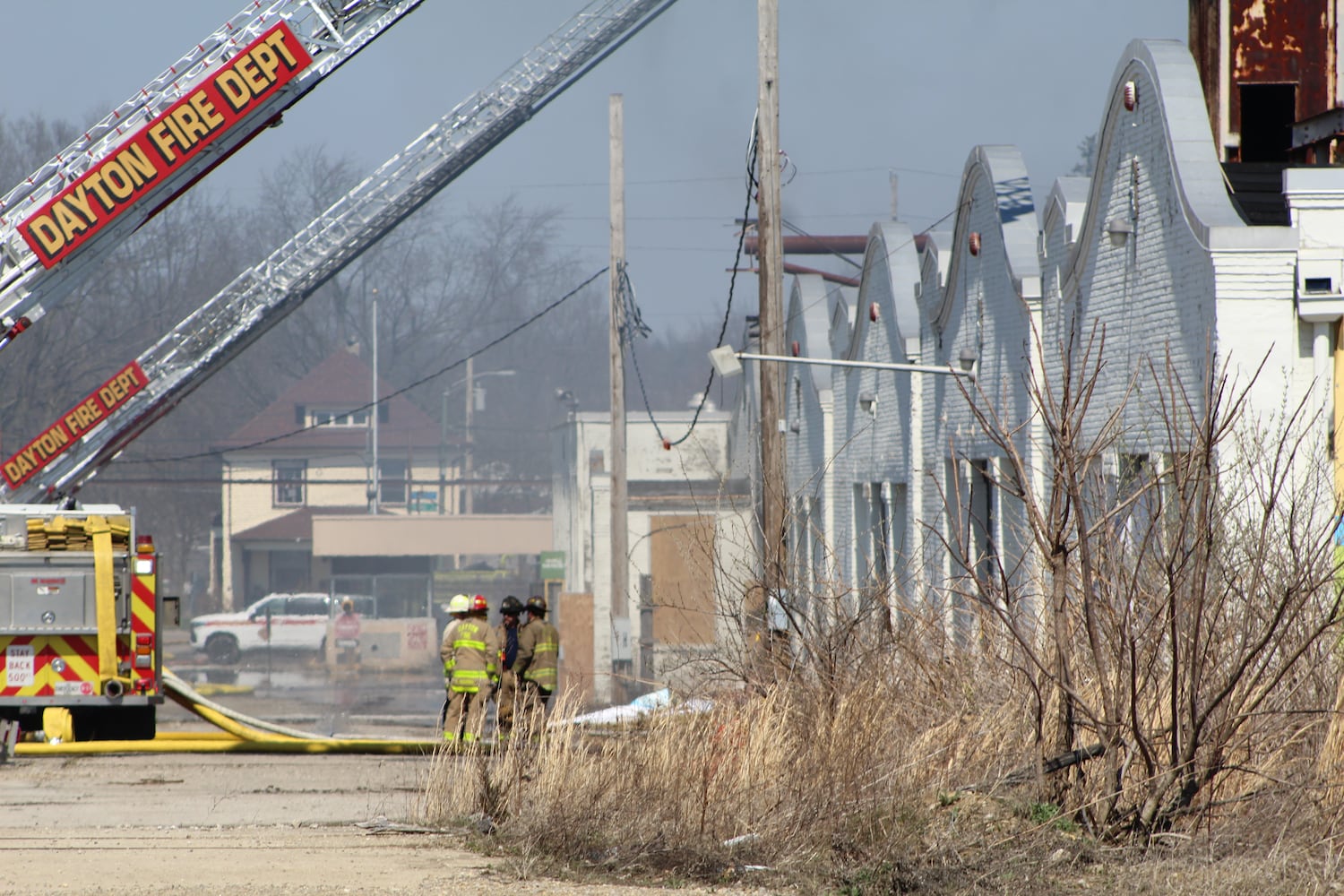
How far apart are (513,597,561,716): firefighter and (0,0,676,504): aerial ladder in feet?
21.6

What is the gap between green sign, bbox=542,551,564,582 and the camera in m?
39.1

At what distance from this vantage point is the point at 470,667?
13.5 meters

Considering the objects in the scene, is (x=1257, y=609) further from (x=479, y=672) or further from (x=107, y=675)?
(x=107, y=675)

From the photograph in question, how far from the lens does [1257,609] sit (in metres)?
7.85

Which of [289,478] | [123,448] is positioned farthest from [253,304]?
[289,478]

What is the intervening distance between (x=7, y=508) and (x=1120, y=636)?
10.8 meters

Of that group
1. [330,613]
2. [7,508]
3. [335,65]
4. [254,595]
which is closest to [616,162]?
[335,65]

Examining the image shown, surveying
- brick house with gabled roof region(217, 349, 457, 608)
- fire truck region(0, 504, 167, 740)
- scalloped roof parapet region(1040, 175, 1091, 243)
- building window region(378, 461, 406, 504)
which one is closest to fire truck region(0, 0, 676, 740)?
fire truck region(0, 504, 167, 740)

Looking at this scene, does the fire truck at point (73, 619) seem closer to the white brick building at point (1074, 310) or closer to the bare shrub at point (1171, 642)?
the white brick building at point (1074, 310)

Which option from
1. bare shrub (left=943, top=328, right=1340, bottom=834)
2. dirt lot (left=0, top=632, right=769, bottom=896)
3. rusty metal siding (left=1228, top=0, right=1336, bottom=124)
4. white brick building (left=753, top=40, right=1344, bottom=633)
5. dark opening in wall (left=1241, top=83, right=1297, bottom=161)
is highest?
rusty metal siding (left=1228, top=0, right=1336, bottom=124)

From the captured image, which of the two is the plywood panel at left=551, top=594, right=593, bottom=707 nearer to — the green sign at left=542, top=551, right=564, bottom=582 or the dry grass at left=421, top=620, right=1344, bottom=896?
the green sign at left=542, top=551, right=564, bottom=582

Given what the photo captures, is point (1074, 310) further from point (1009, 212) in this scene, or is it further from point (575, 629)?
point (575, 629)

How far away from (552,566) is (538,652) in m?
25.4

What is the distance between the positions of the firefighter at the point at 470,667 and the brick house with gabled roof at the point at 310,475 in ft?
129
